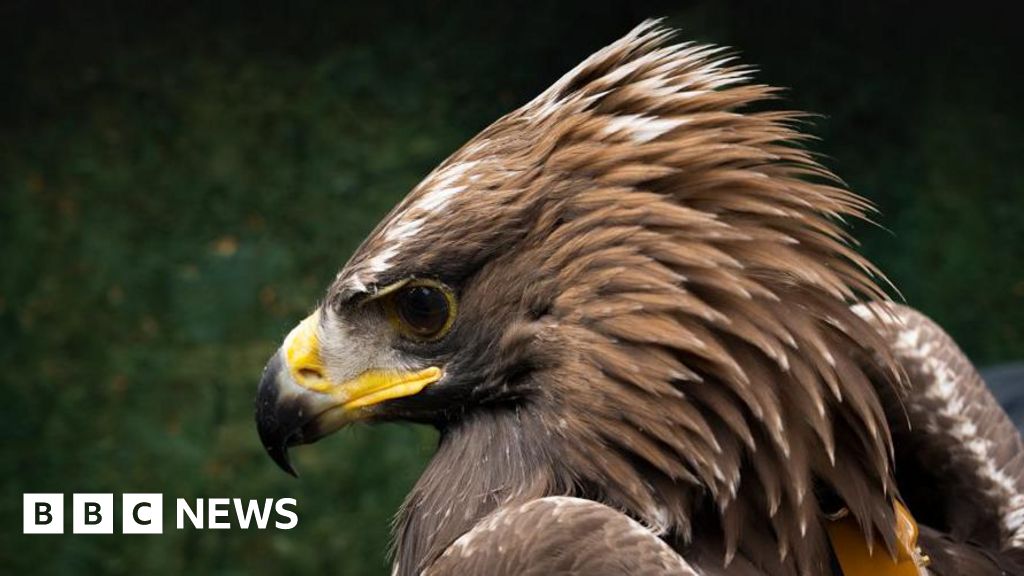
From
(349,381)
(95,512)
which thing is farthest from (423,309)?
(95,512)

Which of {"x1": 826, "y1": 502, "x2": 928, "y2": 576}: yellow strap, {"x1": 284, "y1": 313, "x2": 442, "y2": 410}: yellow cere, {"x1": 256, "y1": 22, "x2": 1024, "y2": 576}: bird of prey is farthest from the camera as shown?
{"x1": 284, "y1": 313, "x2": 442, "y2": 410}: yellow cere

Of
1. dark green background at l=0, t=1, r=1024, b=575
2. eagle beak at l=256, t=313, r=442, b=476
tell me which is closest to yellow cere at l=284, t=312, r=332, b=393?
eagle beak at l=256, t=313, r=442, b=476

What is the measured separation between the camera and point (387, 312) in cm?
221

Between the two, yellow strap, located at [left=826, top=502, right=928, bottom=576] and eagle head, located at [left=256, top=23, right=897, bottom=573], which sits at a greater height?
eagle head, located at [left=256, top=23, right=897, bottom=573]

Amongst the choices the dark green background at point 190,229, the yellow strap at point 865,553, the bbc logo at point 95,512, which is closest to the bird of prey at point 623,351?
the yellow strap at point 865,553

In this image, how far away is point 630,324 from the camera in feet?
6.49

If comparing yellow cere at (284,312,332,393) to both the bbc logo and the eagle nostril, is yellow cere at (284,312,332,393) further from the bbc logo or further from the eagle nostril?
the bbc logo

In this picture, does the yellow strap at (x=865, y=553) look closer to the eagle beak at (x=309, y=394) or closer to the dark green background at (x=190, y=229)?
the eagle beak at (x=309, y=394)

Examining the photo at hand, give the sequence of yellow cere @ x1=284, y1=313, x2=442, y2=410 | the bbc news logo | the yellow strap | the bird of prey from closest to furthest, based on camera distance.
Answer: the bird of prey
the yellow strap
yellow cere @ x1=284, y1=313, x2=442, y2=410
the bbc news logo

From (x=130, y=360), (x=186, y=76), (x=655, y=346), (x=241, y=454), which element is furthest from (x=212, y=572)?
(x=655, y=346)

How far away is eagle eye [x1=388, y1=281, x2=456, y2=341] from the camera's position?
7.06 feet

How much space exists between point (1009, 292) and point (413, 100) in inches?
93.5

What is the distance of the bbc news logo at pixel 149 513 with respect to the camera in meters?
4.82

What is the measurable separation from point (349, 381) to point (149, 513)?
2.82 metres
